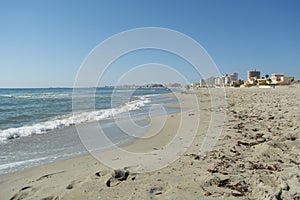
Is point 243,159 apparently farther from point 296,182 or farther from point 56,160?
point 56,160

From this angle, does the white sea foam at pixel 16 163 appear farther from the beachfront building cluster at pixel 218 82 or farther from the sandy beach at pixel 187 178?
the beachfront building cluster at pixel 218 82

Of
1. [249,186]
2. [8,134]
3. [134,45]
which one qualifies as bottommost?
[8,134]

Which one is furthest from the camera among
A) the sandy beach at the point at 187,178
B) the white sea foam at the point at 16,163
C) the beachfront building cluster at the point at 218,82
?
the beachfront building cluster at the point at 218,82

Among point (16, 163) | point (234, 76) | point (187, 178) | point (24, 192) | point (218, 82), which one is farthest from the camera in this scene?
point (234, 76)

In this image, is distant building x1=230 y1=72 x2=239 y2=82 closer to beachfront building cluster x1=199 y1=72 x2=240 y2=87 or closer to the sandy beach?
beachfront building cluster x1=199 y1=72 x2=240 y2=87

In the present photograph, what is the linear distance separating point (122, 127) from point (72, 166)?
437 cm

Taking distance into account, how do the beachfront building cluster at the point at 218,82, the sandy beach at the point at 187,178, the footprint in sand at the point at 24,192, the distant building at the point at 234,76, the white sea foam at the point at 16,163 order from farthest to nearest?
the distant building at the point at 234,76, the beachfront building cluster at the point at 218,82, the white sea foam at the point at 16,163, the footprint in sand at the point at 24,192, the sandy beach at the point at 187,178

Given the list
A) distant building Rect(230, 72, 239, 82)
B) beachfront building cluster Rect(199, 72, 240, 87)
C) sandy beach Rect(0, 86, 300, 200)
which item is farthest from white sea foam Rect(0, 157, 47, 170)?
distant building Rect(230, 72, 239, 82)

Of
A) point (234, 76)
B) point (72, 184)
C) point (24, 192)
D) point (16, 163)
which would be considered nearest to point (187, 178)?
point (72, 184)

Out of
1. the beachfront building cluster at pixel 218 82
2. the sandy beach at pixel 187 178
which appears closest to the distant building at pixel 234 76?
the beachfront building cluster at pixel 218 82

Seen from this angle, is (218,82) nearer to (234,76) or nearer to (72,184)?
(72,184)

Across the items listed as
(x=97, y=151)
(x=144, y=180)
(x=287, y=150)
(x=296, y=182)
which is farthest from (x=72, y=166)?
(x=287, y=150)

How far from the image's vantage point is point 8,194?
2961mm

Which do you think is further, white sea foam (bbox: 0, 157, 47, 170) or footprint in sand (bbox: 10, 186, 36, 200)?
white sea foam (bbox: 0, 157, 47, 170)
